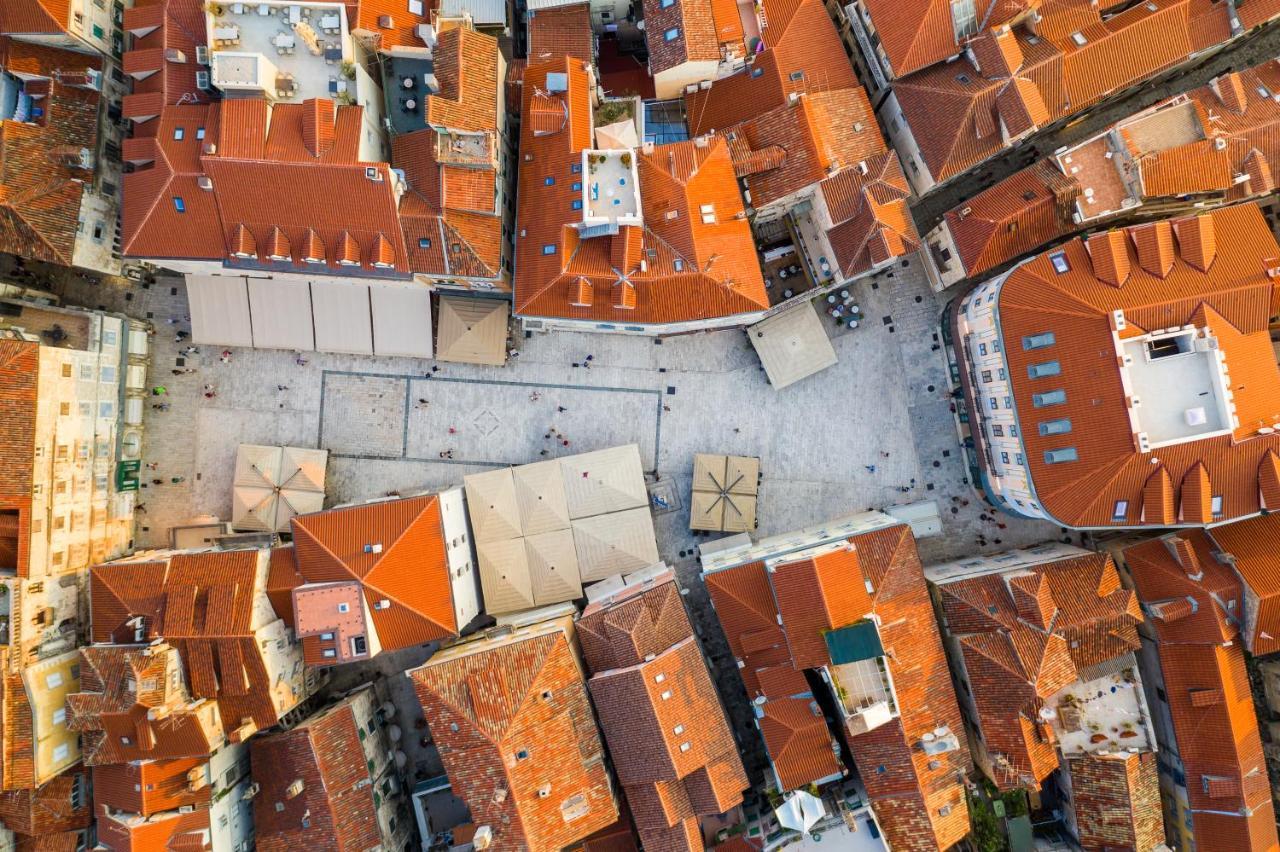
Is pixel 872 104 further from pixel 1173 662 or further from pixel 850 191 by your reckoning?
pixel 1173 662

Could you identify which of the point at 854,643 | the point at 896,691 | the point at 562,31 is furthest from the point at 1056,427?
the point at 562,31

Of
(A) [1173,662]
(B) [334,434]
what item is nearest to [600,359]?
(B) [334,434]

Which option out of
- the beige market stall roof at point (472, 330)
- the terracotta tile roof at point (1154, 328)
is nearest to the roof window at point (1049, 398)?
the terracotta tile roof at point (1154, 328)

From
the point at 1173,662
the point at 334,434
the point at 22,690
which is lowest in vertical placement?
the point at 1173,662

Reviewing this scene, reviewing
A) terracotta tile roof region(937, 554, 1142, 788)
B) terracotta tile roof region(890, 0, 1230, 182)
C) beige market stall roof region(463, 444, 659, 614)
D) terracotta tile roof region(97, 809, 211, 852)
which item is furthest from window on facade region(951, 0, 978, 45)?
terracotta tile roof region(97, 809, 211, 852)

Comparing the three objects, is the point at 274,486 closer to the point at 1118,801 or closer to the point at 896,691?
the point at 896,691

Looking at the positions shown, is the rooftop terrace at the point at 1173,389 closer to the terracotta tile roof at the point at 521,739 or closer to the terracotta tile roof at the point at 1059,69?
the terracotta tile roof at the point at 1059,69

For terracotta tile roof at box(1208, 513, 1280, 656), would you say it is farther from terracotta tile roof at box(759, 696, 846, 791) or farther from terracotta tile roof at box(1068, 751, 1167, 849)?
terracotta tile roof at box(759, 696, 846, 791)
